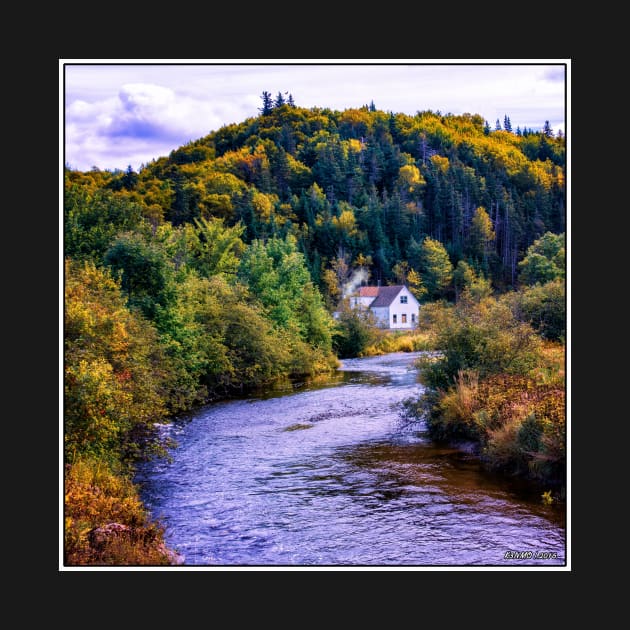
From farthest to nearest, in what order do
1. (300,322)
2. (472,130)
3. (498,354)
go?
(300,322) → (498,354) → (472,130)

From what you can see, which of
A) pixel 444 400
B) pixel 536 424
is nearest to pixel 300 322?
pixel 444 400

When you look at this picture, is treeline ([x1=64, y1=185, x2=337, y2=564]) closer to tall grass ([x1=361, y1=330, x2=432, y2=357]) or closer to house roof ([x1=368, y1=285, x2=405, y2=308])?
tall grass ([x1=361, y1=330, x2=432, y2=357])

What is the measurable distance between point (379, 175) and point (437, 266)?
1447cm

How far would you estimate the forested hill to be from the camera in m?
13.6

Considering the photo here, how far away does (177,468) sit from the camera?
15.9 metres

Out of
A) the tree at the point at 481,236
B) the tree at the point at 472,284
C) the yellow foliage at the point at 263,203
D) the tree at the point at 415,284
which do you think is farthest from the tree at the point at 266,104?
the tree at the point at 415,284

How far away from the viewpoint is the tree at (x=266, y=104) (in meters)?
11.9

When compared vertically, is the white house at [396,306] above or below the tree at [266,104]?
below

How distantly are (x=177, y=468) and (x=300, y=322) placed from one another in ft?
78.9

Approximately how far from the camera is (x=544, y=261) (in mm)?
15836

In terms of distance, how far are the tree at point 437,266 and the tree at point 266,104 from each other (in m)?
18.0

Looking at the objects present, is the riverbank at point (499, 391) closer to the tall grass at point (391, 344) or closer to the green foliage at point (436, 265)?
the green foliage at point (436, 265)

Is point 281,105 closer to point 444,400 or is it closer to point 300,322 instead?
point 444,400

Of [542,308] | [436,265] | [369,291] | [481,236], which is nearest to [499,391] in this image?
[542,308]
